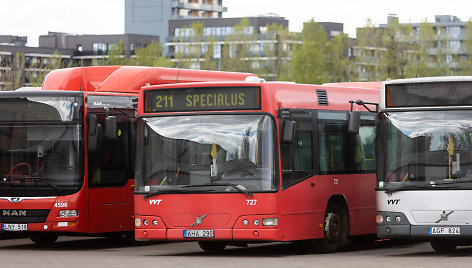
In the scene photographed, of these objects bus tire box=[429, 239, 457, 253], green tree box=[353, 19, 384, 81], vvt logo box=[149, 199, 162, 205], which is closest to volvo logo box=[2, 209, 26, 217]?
vvt logo box=[149, 199, 162, 205]

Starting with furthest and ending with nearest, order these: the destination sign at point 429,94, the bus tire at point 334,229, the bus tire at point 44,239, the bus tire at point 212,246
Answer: the bus tire at point 44,239
the bus tire at point 212,246
the bus tire at point 334,229
the destination sign at point 429,94

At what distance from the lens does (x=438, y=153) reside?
61.1 feet

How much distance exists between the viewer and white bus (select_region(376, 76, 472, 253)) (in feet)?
60.7

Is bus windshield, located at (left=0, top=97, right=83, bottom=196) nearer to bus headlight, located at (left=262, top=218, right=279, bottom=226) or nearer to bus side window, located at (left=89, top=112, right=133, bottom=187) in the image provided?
bus side window, located at (left=89, top=112, right=133, bottom=187)

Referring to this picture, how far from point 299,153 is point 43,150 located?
4977 millimetres

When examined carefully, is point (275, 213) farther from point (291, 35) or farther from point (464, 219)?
point (291, 35)

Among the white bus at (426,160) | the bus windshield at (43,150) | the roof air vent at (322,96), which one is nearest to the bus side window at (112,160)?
the bus windshield at (43,150)

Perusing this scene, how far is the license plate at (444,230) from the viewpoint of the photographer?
18.5 m

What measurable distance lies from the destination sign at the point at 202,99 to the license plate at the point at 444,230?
3342 mm

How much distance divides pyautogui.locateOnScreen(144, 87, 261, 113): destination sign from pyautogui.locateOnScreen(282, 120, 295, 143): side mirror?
1.75 feet

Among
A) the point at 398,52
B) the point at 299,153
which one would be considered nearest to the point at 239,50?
the point at 398,52

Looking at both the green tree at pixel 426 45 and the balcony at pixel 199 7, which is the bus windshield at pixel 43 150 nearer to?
the green tree at pixel 426 45

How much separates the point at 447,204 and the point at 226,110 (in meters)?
3.79

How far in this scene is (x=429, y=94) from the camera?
1906 cm
